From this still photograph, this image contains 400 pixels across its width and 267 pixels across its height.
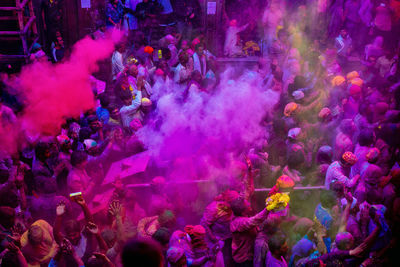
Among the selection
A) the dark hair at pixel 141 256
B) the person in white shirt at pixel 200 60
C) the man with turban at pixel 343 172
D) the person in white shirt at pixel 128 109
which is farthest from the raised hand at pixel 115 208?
the person in white shirt at pixel 200 60

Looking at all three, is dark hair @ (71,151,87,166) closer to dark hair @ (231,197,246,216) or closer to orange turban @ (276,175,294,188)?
dark hair @ (231,197,246,216)

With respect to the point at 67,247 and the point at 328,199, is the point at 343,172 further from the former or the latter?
the point at 67,247

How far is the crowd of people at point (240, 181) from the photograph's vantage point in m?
4.06

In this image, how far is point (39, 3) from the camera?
36.2 ft

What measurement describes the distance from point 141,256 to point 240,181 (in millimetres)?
2883

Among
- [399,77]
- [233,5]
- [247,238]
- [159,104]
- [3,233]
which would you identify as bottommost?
[247,238]

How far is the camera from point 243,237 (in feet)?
14.5

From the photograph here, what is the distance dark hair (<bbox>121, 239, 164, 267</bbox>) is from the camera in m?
2.82

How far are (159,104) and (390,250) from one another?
4.95 metres

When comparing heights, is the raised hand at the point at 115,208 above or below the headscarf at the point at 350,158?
below

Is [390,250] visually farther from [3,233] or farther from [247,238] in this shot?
[3,233]

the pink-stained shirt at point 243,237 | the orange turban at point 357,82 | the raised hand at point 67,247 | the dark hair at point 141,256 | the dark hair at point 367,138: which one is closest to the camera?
the dark hair at point 141,256

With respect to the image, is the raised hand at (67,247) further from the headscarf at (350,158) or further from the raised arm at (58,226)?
the headscarf at (350,158)

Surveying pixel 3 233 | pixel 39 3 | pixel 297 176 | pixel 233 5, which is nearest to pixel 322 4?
pixel 233 5
